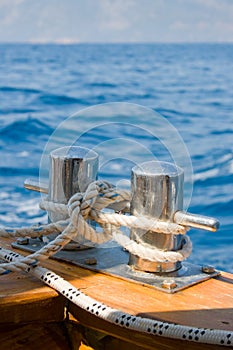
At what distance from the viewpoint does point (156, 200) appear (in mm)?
1171

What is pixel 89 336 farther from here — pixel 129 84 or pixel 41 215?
pixel 129 84

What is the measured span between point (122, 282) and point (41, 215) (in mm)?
3140

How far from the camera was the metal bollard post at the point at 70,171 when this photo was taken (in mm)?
1280

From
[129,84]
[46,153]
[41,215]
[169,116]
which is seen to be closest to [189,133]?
[169,116]

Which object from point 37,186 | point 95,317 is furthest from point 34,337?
point 37,186

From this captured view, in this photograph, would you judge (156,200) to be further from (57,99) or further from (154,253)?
(57,99)

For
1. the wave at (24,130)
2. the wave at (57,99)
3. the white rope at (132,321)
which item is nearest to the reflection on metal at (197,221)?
the white rope at (132,321)

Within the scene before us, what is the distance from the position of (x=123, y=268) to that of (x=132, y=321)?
0.81ft

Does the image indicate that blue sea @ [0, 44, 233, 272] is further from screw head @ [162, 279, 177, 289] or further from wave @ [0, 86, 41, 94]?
screw head @ [162, 279, 177, 289]

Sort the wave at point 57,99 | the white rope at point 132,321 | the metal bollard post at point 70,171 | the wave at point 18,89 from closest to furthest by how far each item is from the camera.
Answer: the white rope at point 132,321 < the metal bollard post at point 70,171 < the wave at point 57,99 < the wave at point 18,89

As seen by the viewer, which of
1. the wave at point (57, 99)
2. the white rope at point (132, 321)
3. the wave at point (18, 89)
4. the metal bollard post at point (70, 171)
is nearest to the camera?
the white rope at point (132, 321)

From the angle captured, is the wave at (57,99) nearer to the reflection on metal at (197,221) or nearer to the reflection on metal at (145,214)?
the reflection on metal at (145,214)

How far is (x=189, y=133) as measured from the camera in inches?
296

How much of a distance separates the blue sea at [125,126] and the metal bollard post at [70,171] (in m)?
0.04
